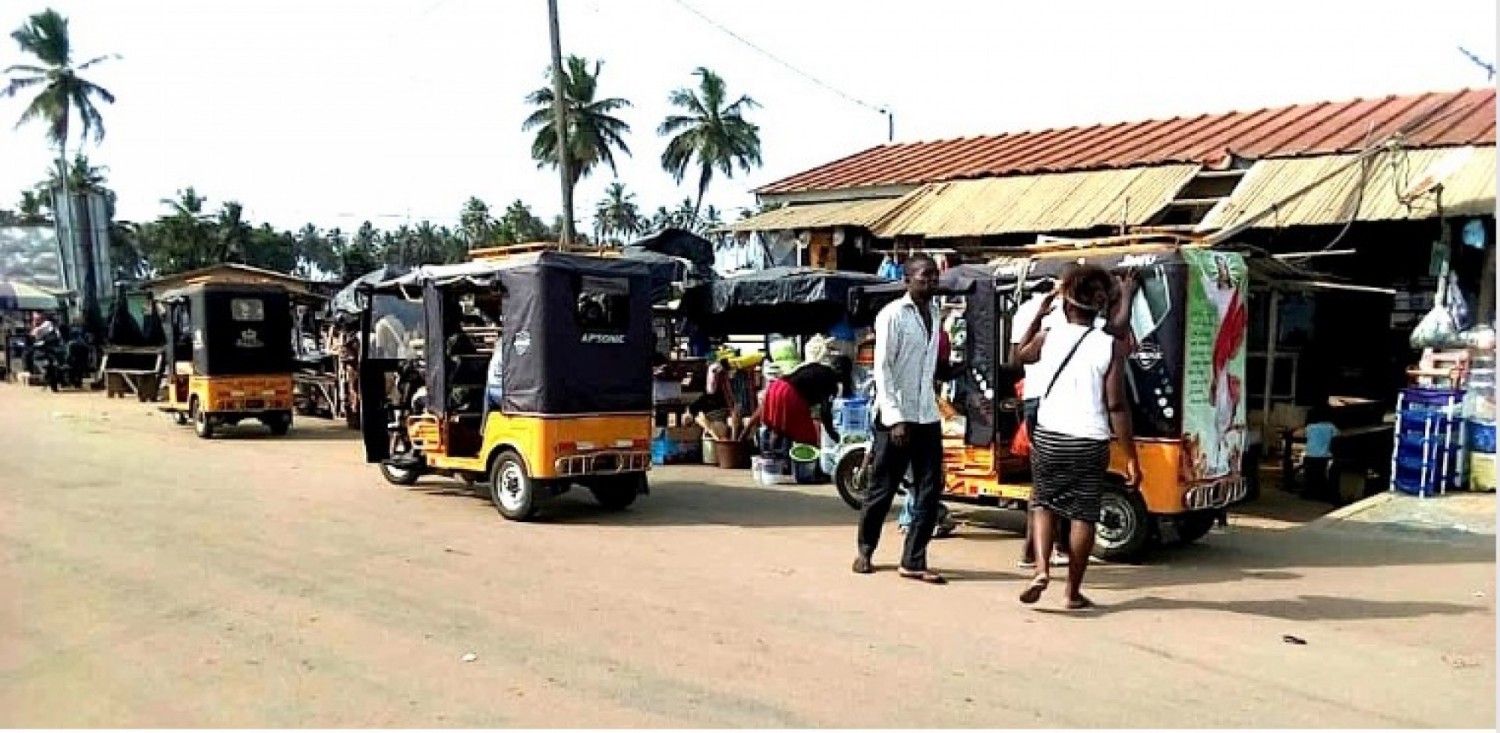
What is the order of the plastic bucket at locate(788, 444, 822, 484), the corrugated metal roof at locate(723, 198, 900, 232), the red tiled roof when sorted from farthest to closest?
the corrugated metal roof at locate(723, 198, 900, 232)
the red tiled roof
the plastic bucket at locate(788, 444, 822, 484)

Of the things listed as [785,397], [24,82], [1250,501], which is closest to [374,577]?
[785,397]

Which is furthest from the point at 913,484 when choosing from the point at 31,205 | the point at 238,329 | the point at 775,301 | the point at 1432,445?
the point at 31,205

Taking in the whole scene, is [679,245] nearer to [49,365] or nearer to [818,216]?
[818,216]

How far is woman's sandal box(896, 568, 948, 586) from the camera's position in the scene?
6.98 meters

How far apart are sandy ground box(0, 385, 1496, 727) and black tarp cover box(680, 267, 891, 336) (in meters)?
3.84

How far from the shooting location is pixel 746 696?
4859 millimetres

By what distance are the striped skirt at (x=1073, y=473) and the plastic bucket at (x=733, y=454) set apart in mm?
7069

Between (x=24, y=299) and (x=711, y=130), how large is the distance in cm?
2322

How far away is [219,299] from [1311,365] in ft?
45.3

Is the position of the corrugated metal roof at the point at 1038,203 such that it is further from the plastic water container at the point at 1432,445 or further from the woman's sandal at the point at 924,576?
the woman's sandal at the point at 924,576

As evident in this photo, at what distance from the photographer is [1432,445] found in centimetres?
1001

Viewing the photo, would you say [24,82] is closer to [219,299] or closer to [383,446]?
[219,299]

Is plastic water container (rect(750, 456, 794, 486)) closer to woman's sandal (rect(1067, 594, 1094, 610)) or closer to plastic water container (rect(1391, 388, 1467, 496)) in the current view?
plastic water container (rect(1391, 388, 1467, 496))

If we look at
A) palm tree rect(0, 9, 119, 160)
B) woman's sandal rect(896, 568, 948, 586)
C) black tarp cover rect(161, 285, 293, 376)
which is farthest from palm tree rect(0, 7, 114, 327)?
woman's sandal rect(896, 568, 948, 586)
